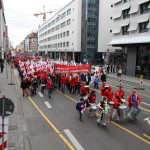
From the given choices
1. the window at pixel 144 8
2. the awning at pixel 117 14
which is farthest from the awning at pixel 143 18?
the awning at pixel 117 14

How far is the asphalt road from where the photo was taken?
7.54 m

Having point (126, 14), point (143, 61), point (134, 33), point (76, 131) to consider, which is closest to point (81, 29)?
point (126, 14)

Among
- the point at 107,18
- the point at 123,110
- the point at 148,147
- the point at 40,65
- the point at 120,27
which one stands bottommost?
the point at 148,147

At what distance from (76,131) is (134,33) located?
25164mm

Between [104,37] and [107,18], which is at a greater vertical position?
[107,18]

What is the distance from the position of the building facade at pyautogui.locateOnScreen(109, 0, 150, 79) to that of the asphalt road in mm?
17821

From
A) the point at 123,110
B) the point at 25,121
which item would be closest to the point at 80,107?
the point at 123,110

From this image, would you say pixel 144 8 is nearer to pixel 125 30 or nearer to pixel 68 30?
pixel 125 30

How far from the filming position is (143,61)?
96.9 ft

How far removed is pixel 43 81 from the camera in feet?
56.7

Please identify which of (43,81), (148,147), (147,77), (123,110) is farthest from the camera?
(147,77)

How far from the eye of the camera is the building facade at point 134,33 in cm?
2825

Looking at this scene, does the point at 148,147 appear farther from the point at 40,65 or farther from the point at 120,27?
the point at 120,27

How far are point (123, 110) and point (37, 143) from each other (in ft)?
15.5
